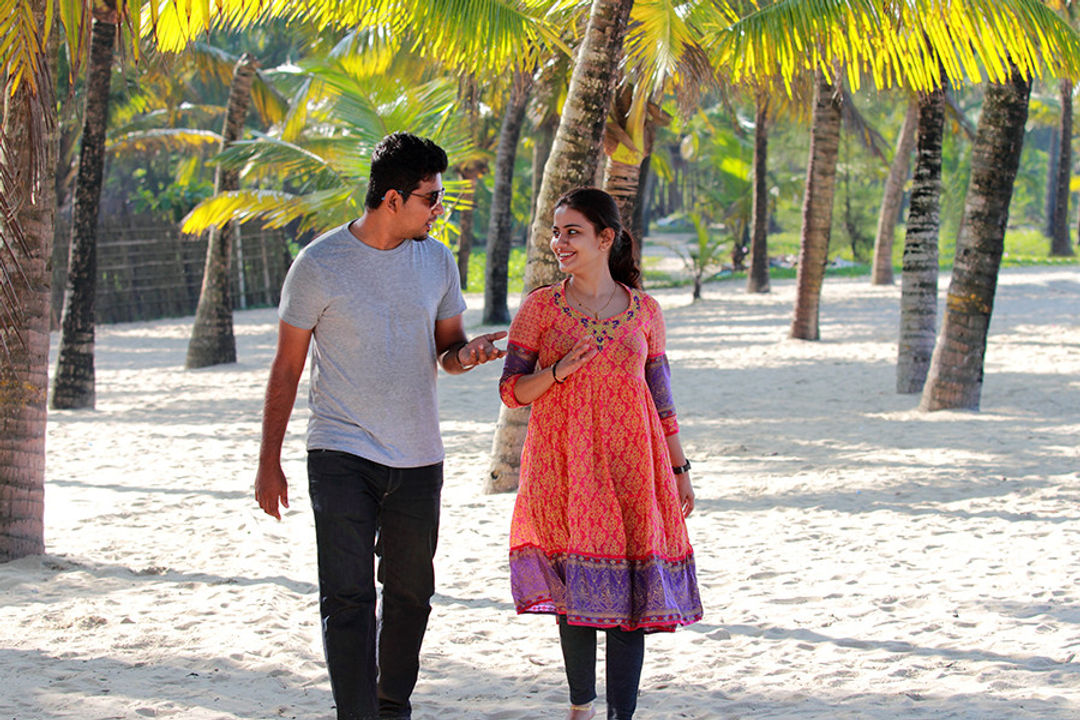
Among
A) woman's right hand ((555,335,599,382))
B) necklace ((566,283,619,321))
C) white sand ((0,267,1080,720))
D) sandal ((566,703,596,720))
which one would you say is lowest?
white sand ((0,267,1080,720))

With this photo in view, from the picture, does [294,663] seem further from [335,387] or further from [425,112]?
[425,112]

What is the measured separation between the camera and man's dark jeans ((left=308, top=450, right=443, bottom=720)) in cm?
316

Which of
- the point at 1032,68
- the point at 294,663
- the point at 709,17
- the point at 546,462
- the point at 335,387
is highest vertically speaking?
the point at 709,17

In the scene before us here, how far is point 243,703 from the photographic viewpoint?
3.83 metres

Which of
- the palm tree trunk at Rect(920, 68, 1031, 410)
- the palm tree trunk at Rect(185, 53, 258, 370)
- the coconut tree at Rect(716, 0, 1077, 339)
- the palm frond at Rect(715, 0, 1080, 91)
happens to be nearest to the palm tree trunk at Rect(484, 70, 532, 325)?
the palm tree trunk at Rect(185, 53, 258, 370)

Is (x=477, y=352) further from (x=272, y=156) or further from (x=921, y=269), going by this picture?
(x=272, y=156)

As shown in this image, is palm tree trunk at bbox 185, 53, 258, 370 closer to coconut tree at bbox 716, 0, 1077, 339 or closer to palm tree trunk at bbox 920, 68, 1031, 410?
coconut tree at bbox 716, 0, 1077, 339

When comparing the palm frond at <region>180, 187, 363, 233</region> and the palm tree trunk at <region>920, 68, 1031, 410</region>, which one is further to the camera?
the palm frond at <region>180, 187, 363, 233</region>

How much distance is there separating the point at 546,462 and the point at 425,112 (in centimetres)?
912

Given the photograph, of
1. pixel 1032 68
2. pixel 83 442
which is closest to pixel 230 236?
pixel 83 442

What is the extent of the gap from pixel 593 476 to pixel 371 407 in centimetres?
65

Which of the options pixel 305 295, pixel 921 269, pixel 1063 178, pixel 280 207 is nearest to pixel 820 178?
pixel 921 269

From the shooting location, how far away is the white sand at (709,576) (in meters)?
3.95

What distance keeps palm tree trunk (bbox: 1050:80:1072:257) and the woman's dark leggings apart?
25109 mm
